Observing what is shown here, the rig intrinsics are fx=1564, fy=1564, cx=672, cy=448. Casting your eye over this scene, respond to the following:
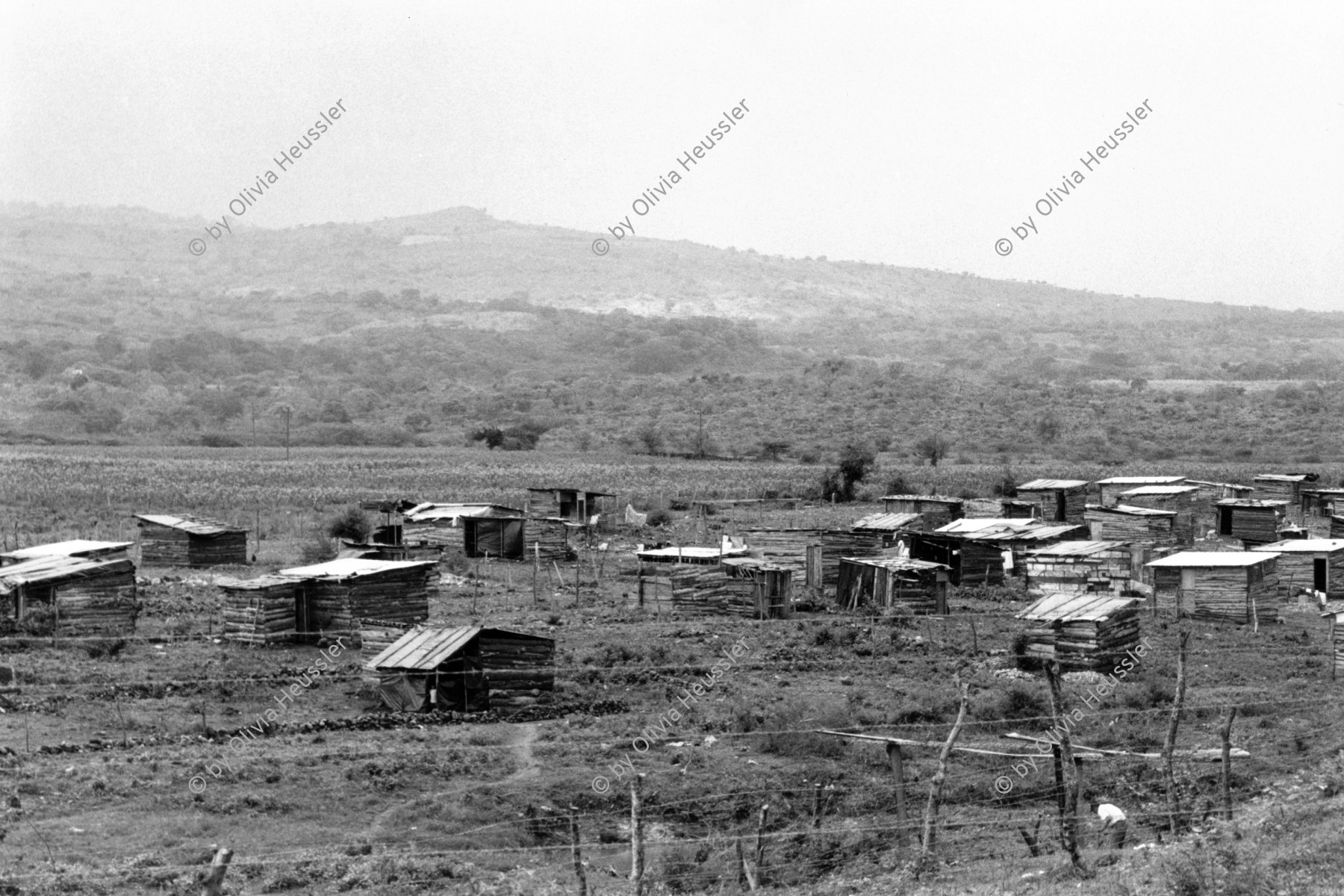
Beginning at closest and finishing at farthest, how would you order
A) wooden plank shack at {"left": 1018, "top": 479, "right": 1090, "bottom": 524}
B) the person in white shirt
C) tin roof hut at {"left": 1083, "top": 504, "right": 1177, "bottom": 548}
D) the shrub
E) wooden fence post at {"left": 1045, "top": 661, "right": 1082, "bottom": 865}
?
wooden fence post at {"left": 1045, "top": 661, "right": 1082, "bottom": 865}, the person in white shirt, tin roof hut at {"left": 1083, "top": 504, "right": 1177, "bottom": 548}, the shrub, wooden plank shack at {"left": 1018, "top": 479, "right": 1090, "bottom": 524}

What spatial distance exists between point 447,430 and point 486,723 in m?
98.8

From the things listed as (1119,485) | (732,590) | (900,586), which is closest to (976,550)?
(900,586)

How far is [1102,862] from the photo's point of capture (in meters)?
14.0

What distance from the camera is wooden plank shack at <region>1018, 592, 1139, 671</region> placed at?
25812 millimetres

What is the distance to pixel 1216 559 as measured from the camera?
1259 inches

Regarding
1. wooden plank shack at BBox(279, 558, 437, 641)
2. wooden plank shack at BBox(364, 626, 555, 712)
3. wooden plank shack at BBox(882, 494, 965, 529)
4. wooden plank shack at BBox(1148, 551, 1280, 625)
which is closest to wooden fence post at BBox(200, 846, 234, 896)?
wooden plank shack at BBox(364, 626, 555, 712)

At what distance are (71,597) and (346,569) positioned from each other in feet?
15.6

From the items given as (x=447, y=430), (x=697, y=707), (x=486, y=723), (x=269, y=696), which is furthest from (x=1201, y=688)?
(x=447, y=430)

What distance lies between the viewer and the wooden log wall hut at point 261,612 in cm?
2716

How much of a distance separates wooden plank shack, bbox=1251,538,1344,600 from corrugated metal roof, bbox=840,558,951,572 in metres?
7.82

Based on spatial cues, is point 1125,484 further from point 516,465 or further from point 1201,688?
point 516,465

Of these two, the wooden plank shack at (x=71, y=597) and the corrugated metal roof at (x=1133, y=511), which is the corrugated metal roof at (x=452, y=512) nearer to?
the wooden plank shack at (x=71, y=597)

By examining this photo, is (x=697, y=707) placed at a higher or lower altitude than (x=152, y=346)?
lower

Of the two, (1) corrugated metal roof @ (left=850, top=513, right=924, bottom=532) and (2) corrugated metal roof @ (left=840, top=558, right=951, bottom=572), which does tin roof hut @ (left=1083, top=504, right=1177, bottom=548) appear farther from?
(2) corrugated metal roof @ (left=840, top=558, right=951, bottom=572)
